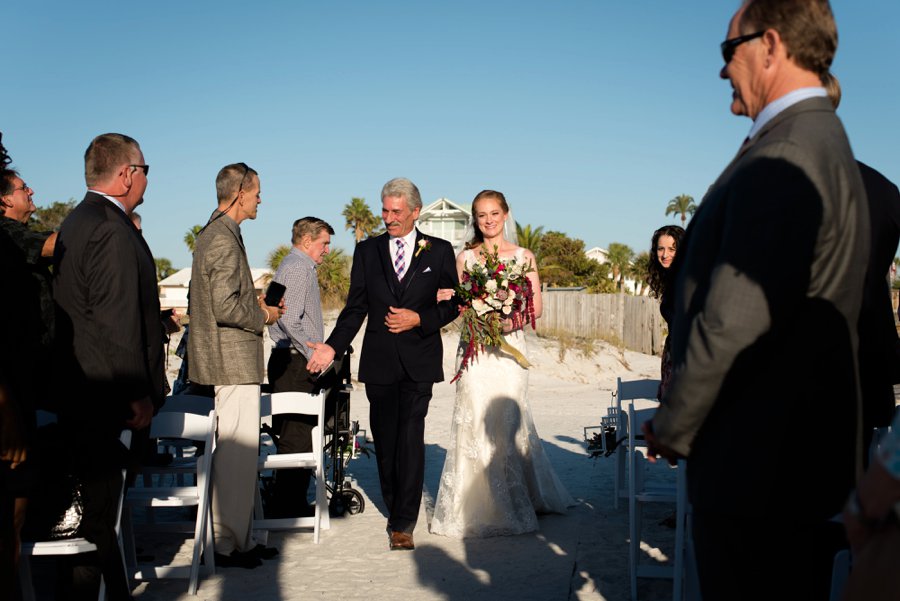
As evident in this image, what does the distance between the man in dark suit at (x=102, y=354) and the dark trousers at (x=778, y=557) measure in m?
3.32

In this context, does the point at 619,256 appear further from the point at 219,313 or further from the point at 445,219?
the point at 219,313

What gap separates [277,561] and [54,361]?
2.75 metres

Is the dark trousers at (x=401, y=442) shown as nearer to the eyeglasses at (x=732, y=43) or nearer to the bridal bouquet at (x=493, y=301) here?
the bridal bouquet at (x=493, y=301)

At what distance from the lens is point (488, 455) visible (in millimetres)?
7430

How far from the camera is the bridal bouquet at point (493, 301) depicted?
7270 millimetres

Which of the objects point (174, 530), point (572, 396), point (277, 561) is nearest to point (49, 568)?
point (174, 530)

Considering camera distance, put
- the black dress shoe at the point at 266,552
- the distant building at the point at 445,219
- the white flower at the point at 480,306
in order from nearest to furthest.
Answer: the black dress shoe at the point at 266,552
the white flower at the point at 480,306
the distant building at the point at 445,219

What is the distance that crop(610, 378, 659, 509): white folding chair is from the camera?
7.16 m

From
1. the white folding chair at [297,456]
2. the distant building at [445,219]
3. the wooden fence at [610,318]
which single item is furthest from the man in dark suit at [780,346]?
the distant building at [445,219]

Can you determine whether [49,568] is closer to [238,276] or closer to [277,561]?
[277,561]

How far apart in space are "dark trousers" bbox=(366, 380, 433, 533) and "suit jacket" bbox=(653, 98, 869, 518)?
4.72m

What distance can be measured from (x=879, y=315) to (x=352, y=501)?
5.53 meters

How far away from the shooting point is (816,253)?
7.56ft

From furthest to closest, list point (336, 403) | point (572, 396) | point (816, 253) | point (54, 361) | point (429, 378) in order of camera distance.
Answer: point (572, 396) < point (336, 403) < point (429, 378) < point (54, 361) < point (816, 253)
